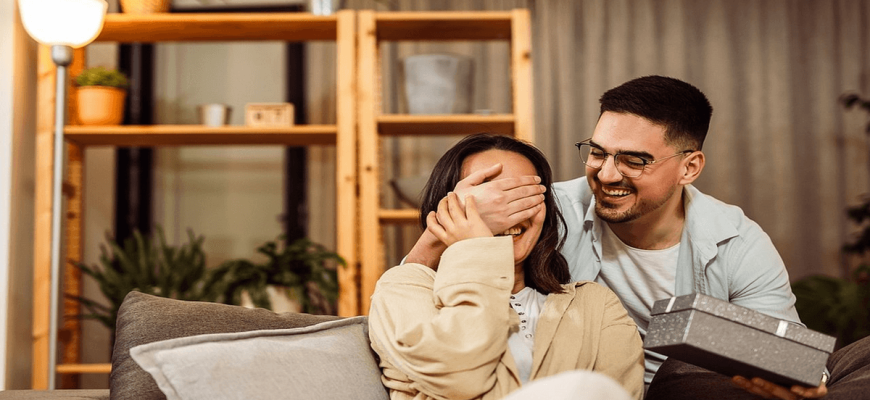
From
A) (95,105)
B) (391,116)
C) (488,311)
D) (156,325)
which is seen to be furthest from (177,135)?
(488,311)

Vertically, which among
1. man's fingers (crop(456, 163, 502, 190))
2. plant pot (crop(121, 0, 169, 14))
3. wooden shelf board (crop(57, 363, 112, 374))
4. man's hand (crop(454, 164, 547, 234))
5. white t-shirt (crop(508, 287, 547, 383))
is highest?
plant pot (crop(121, 0, 169, 14))

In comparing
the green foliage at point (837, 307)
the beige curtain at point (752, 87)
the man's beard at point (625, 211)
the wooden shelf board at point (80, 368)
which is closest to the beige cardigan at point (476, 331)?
the man's beard at point (625, 211)

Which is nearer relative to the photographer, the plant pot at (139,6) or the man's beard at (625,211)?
the man's beard at (625,211)

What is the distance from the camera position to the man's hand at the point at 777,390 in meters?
1.14

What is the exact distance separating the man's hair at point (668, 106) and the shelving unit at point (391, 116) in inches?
35.9

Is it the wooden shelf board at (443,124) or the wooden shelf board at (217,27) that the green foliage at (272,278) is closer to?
the wooden shelf board at (443,124)

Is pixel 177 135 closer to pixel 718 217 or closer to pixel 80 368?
pixel 80 368

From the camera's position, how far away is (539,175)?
1.51m

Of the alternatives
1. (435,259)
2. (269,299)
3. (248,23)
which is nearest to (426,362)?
(435,259)

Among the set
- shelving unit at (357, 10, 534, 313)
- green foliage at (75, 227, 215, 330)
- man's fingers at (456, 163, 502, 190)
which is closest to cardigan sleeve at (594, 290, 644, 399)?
man's fingers at (456, 163, 502, 190)

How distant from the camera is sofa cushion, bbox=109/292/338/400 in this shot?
125 centimetres

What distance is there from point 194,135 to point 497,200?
1829 mm

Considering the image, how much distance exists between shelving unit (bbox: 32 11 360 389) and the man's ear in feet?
4.22

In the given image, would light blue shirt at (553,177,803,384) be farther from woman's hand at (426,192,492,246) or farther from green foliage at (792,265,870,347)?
green foliage at (792,265,870,347)
